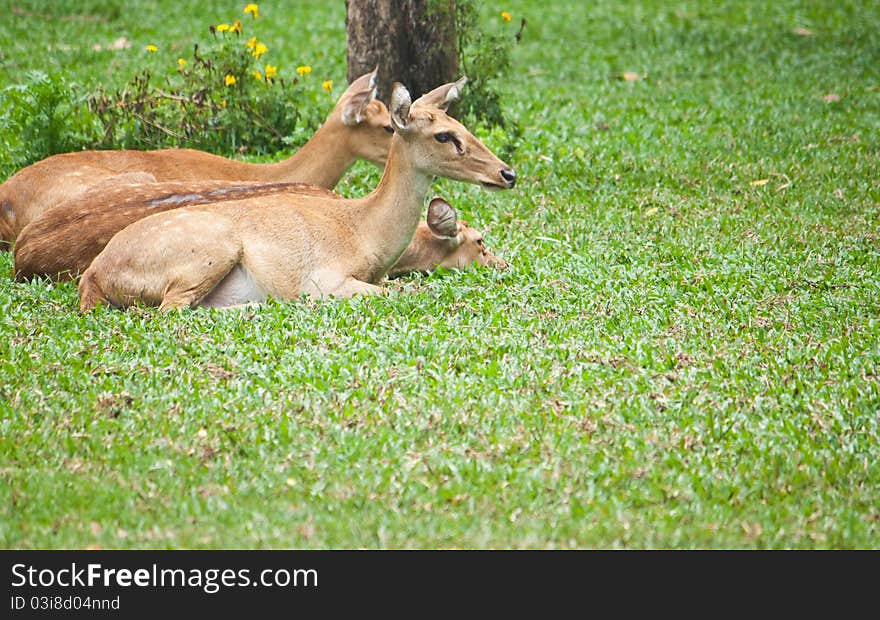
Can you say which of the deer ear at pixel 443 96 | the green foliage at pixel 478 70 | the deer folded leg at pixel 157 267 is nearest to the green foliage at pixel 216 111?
the green foliage at pixel 478 70

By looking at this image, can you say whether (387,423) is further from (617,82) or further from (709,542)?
(617,82)

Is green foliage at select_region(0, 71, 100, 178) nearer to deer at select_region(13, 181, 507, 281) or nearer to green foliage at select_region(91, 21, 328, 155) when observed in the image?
green foliage at select_region(91, 21, 328, 155)

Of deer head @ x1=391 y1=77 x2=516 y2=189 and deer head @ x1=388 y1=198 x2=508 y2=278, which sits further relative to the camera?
deer head @ x1=388 y1=198 x2=508 y2=278

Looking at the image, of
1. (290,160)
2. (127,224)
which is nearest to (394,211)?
(127,224)

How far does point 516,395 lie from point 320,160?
4.10m

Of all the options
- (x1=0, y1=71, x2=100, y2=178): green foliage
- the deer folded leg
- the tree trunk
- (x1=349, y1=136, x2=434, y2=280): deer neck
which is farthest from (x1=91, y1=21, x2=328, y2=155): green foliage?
the deer folded leg

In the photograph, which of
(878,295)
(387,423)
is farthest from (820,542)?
(878,295)

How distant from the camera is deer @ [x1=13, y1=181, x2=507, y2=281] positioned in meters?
7.41

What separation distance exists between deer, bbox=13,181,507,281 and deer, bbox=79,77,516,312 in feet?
1.09

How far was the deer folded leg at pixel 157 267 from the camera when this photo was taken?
6.82 meters

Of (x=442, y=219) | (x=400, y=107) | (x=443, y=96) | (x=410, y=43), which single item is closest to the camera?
(x=400, y=107)

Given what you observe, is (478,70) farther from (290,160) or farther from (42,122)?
(42,122)

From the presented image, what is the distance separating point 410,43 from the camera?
10.9m

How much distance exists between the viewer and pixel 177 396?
566 cm
